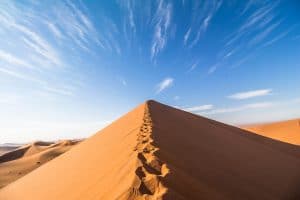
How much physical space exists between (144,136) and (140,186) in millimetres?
2882

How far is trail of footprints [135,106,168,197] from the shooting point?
303 centimetres

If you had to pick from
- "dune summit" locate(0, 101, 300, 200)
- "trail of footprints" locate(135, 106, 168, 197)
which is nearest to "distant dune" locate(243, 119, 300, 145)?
"dune summit" locate(0, 101, 300, 200)

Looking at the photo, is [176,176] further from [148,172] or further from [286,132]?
[286,132]

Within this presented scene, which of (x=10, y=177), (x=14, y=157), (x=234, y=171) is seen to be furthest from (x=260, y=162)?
(x=14, y=157)

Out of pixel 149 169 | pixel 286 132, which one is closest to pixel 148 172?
pixel 149 169

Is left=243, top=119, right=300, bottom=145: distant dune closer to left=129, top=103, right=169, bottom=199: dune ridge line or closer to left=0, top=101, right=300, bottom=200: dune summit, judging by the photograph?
left=0, top=101, right=300, bottom=200: dune summit

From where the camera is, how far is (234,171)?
209 inches

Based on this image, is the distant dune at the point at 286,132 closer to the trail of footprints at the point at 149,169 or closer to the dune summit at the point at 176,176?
the dune summit at the point at 176,176

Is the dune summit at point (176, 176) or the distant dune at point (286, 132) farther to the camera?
the distant dune at point (286, 132)

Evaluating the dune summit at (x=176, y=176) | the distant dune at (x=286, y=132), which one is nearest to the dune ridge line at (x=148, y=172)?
the dune summit at (x=176, y=176)

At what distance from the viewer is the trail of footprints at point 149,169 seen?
3.03m

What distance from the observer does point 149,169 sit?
3.70 m

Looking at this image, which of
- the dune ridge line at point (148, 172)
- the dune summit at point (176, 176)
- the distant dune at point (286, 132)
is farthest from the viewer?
the distant dune at point (286, 132)

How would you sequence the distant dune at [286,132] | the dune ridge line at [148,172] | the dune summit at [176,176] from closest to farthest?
the dune ridge line at [148,172]
the dune summit at [176,176]
the distant dune at [286,132]
